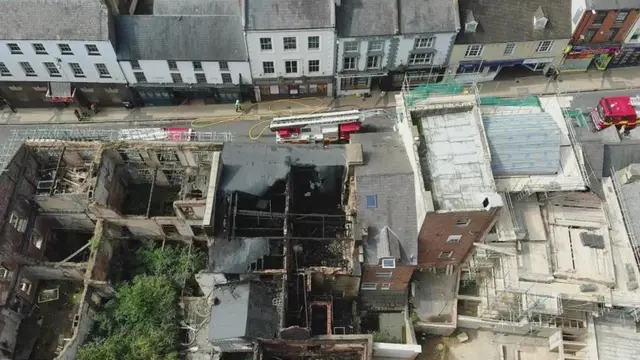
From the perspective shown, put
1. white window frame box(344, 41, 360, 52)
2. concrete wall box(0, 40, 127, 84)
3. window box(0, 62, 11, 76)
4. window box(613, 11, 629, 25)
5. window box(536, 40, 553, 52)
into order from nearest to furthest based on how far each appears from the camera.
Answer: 1. concrete wall box(0, 40, 127, 84)
2. white window frame box(344, 41, 360, 52)
3. window box(0, 62, 11, 76)
4. window box(613, 11, 629, 25)
5. window box(536, 40, 553, 52)

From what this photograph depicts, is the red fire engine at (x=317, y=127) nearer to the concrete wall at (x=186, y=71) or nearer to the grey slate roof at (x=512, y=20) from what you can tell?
the concrete wall at (x=186, y=71)

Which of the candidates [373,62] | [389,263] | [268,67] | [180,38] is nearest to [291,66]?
[268,67]

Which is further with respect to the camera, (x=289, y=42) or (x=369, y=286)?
(x=289, y=42)

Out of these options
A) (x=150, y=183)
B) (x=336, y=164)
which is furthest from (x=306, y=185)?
(x=150, y=183)

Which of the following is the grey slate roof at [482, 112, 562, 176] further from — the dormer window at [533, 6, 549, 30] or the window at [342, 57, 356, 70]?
the window at [342, 57, 356, 70]

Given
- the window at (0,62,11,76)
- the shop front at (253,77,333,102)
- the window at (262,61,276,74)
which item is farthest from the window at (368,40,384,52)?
the window at (0,62,11,76)

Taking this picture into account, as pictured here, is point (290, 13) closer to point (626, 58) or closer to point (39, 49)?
point (39, 49)

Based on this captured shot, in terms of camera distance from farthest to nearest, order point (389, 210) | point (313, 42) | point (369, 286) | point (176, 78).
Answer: point (176, 78) → point (313, 42) → point (369, 286) → point (389, 210)
